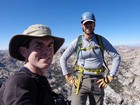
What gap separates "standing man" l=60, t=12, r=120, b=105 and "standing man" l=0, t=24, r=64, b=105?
451 centimetres

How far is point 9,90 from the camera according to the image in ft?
9.16

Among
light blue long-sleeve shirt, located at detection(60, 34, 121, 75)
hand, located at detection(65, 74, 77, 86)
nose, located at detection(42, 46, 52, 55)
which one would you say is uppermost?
nose, located at detection(42, 46, 52, 55)

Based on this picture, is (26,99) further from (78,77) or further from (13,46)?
(78,77)

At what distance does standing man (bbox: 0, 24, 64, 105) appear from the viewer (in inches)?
115

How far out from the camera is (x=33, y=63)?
11.0ft

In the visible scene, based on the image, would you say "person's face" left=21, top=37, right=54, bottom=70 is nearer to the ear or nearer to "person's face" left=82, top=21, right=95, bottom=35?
the ear

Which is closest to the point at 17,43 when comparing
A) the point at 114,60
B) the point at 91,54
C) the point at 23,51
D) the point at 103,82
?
the point at 23,51

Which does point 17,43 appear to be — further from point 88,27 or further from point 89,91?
point 89,91

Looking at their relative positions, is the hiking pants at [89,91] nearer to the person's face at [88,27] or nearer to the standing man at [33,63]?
the person's face at [88,27]

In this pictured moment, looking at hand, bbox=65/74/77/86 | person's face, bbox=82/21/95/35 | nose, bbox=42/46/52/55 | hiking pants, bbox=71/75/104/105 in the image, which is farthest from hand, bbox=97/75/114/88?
nose, bbox=42/46/52/55

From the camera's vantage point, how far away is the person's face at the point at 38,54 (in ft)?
11.0

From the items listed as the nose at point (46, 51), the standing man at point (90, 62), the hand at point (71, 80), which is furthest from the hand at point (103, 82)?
the nose at point (46, 51)

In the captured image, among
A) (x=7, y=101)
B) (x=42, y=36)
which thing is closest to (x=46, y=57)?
(x=42, y=36)

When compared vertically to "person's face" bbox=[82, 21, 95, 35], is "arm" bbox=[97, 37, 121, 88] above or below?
below
